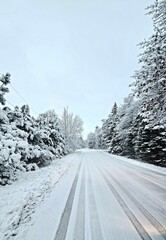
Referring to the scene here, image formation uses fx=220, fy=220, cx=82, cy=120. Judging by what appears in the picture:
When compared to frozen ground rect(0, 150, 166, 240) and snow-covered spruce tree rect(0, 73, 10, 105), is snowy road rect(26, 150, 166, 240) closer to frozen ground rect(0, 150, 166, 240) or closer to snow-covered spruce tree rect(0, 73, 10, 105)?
frozen ground rect(0, 150, 166, 240)

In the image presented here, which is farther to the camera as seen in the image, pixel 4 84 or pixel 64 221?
pixel 4 84

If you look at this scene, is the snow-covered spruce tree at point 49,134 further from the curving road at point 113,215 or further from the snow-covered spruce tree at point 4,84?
the curving road at point 113,215

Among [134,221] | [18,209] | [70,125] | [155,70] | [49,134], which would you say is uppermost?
[70,125]

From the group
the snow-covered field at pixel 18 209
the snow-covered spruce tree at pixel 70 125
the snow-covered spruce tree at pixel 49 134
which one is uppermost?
the snow-covered spruce tree at pixel 70 125

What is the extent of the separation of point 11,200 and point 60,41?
58.5m

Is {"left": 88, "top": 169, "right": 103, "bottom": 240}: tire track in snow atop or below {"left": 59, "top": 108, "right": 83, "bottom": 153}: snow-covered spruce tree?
below

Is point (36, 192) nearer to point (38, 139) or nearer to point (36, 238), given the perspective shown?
point (36, 238)

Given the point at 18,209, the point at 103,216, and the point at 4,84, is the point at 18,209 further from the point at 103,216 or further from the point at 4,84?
the point at 4,84

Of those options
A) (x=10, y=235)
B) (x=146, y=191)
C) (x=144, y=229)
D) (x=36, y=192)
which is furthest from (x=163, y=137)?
(x=10, y=235)

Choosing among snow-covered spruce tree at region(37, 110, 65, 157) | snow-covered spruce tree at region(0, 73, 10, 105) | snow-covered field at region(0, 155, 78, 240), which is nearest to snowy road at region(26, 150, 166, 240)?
snow-covered field at region(0, 155, 78, 240)

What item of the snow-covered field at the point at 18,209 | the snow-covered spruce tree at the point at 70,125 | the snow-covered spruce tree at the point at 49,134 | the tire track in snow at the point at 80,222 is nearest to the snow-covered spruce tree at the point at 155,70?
the snow-covered spruce tree at the point at 49,134

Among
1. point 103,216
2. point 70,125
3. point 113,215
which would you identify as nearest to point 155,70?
point 113,215

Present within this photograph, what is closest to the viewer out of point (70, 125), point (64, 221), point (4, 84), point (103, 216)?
point (64, 221)

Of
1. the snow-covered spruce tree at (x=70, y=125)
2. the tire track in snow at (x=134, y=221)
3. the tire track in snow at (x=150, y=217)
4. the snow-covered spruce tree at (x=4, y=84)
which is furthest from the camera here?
the snow-covered spruce tree at (x=70, y=125)
